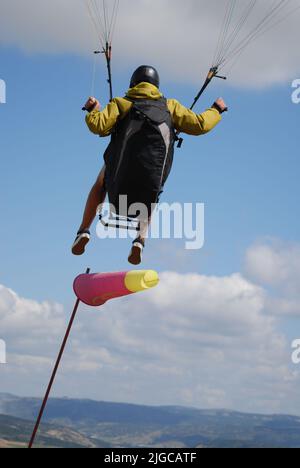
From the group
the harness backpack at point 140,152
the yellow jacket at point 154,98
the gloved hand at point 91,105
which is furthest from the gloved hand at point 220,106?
the gloved hand at point 91,105

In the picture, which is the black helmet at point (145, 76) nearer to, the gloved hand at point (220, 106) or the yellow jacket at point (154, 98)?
the yellow jacket at point (154, 98)

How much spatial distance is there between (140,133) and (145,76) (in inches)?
51.6

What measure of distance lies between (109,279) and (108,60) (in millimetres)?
4840

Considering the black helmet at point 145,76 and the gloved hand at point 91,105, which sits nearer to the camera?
the gloved hand at point 91,105

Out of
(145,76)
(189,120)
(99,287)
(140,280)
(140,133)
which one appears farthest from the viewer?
(189,120)

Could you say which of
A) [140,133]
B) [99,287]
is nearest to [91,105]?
[140,133]

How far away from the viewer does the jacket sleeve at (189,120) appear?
13875 mm

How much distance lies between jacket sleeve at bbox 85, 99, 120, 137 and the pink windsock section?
289cm

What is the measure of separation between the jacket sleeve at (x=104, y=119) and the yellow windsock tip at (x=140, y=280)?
10.4 feet

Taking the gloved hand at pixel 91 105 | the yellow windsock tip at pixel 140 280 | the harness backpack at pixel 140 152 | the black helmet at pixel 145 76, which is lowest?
the yellow windsock tip at pixel 140 280

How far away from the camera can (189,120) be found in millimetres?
13938

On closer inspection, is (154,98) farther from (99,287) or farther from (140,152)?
(99,287)
